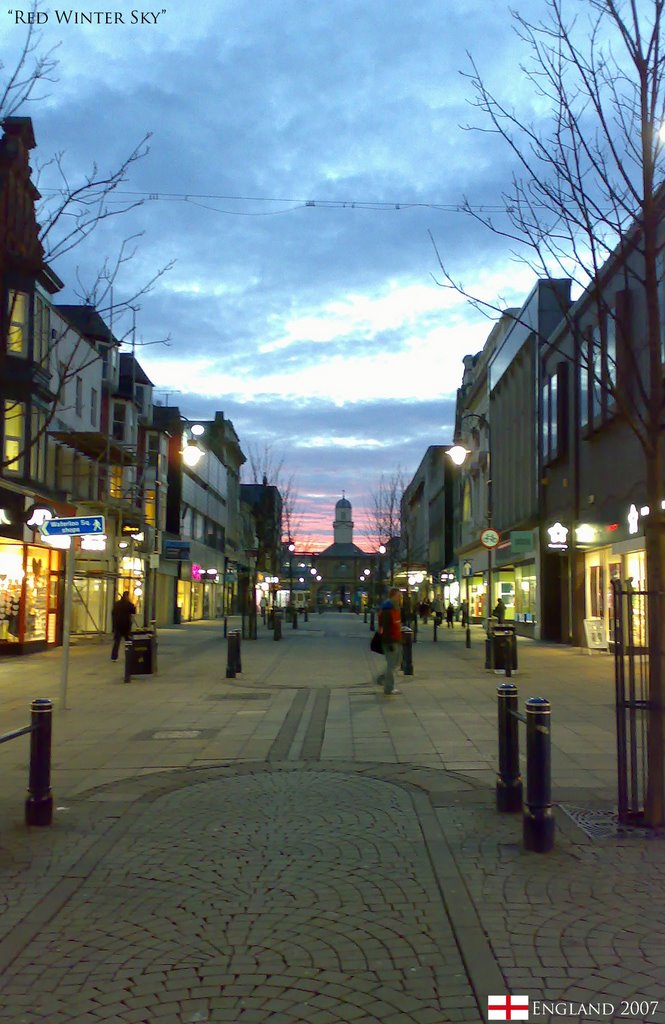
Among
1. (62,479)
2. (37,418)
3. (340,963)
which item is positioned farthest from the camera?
(62,479)

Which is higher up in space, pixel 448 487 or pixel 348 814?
pixel 448 487

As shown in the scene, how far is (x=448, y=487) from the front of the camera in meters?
74.5

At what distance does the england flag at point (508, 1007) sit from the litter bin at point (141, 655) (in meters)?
15.8

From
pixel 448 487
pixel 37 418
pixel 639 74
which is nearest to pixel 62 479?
pixel 37 418

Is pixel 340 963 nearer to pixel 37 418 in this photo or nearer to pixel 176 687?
pixel 176 687

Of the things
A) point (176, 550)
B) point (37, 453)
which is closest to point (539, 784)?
point (37, 453)

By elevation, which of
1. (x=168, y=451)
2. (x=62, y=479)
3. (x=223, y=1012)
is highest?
A: (x=168, y=451)

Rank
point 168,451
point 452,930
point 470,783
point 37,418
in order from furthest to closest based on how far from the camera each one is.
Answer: point 168,451 → point 37,418 → point 470,783 → point 452,930

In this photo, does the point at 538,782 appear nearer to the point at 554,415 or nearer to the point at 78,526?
the point at 78,526

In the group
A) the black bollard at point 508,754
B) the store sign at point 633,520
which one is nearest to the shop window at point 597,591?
the store sign at point 633,520

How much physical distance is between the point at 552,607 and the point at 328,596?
140 m

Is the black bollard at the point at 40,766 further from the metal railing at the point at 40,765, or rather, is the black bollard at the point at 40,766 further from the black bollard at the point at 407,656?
the black bollard at the point at 407,656

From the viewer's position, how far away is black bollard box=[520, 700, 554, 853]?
6.71 meters

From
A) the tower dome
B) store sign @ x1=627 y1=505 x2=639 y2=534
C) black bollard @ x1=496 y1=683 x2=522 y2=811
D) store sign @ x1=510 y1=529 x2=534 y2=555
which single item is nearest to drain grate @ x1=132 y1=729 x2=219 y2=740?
black bollard @ x1=496 y1=683 x2=522 y2=811
